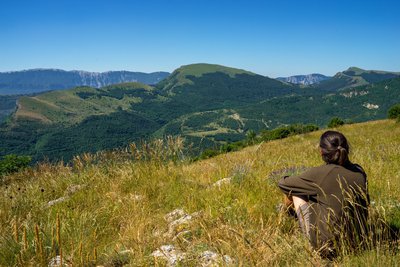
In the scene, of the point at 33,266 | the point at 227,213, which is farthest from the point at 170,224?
the point at 33,266

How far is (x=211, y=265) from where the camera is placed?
286cm

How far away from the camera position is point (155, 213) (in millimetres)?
5164

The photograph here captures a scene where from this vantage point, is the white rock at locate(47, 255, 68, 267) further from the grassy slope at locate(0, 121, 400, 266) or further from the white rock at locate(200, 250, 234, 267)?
the white rock at locate(200, 250, 234, 267)

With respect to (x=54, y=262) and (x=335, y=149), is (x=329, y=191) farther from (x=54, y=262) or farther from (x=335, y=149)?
(x=54, y=262)

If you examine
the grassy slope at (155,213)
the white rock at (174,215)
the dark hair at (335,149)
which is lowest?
the white rock at (174,215)

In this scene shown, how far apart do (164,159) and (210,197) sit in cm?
218

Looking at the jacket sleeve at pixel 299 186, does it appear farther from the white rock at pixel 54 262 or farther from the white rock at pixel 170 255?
the white rock at pixel 54 262

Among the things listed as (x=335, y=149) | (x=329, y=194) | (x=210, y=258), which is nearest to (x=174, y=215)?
(x=210, y=258)

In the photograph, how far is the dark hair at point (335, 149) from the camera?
12.0 feet

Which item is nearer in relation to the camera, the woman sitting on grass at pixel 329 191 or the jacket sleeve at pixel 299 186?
the woman sitting on grass at pixel 329 191

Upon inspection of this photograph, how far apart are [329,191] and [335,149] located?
49cm

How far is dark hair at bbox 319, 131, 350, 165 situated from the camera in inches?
144

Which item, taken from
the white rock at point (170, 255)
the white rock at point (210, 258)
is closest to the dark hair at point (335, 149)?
the white rock at point (210, 258)

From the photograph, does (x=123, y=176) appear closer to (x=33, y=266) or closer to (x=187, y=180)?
(x=187, y=180)
